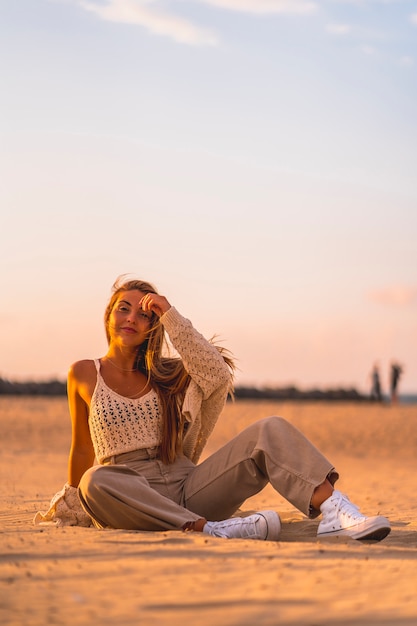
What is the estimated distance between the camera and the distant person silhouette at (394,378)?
100 ft

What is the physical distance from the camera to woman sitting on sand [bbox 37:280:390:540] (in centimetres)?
494

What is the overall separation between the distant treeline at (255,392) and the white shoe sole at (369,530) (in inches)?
961

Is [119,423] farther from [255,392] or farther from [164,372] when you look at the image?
[255,392]

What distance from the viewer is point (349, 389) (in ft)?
111

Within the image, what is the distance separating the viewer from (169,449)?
5367 mm

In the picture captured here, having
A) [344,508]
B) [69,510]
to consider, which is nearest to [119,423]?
[69,510]

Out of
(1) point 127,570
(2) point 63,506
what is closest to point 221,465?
(2) point 63,506

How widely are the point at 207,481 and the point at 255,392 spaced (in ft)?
87.2

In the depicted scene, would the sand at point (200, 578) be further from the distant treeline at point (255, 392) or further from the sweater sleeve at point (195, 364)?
the distant treeline at point (255, 392)

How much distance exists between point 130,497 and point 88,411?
80cm

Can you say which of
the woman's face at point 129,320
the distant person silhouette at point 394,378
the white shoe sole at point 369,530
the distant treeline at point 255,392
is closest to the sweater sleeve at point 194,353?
the woman's face at point 129,320

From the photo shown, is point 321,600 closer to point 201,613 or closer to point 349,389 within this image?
point 201,613

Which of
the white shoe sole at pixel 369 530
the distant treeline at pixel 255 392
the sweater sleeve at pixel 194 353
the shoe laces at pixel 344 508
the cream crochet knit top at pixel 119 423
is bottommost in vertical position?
the distant treeline at pixel 255 392

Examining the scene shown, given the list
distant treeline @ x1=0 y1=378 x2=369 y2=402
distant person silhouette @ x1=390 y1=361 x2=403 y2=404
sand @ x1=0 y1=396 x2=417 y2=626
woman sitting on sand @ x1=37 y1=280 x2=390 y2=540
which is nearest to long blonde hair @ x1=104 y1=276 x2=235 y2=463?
woman sitting on sand @ x1=37 y1=280 x2=390 y2=540
